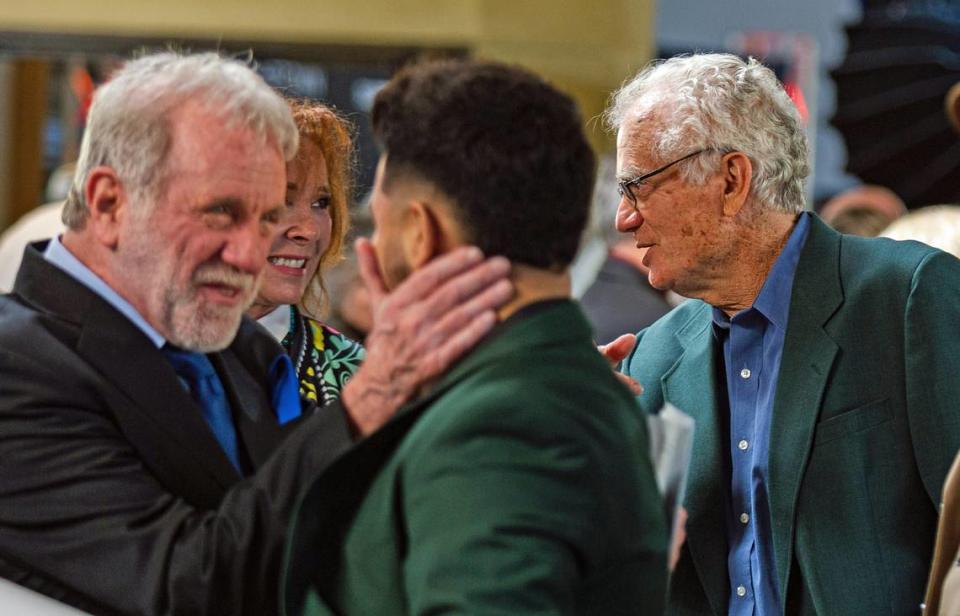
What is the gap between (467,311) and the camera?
1.71m

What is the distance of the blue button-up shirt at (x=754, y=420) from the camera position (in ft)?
8.93

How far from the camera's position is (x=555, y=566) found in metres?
1.56

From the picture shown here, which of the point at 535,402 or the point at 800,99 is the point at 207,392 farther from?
the point at 800,99

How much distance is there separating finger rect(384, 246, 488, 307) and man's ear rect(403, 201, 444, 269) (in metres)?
0.01

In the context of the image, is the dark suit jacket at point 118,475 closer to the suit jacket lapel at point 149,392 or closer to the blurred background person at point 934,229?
the suit jacket lapel at point 149,392

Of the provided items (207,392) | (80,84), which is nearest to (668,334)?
(207,392)

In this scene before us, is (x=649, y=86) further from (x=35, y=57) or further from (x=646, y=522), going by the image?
(x=35, y=57)

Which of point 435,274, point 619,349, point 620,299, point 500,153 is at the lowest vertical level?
point 620,299

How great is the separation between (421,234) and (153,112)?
50cm

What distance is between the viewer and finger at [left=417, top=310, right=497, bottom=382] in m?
1.71

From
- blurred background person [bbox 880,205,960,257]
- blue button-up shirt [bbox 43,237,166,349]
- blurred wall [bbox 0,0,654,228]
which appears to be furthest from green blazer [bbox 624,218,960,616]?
blurred wall [bbox 0,0,654,228]

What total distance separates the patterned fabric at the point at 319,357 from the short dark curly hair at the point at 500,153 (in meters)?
1.00

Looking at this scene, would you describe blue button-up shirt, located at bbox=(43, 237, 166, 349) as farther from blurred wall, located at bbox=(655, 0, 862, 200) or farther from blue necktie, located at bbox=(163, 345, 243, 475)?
blurred wall, located at bbox=(655, 0, 862, 200)

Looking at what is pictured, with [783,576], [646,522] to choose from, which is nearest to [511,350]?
[646,522]
